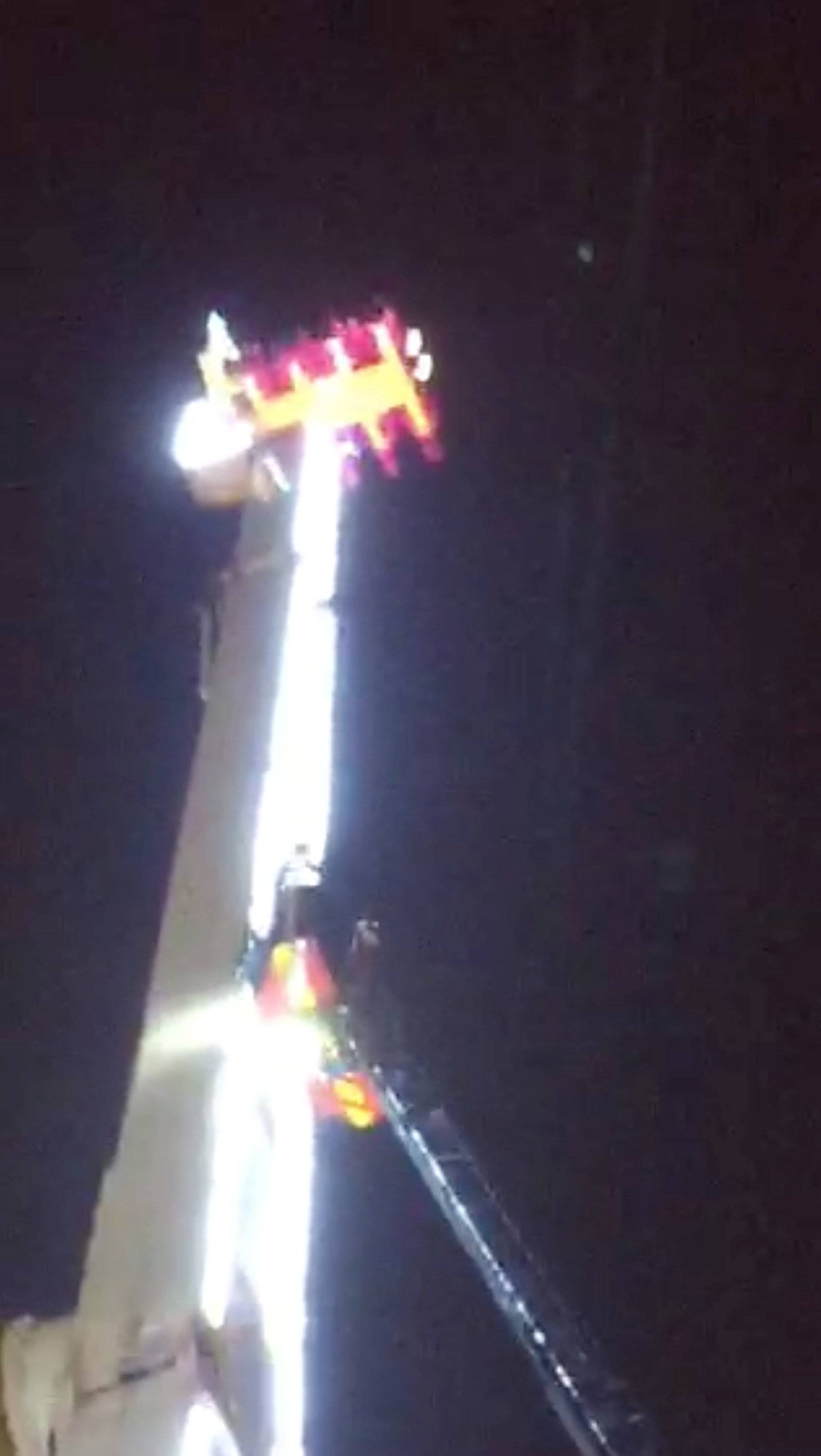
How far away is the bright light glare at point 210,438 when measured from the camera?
602cm

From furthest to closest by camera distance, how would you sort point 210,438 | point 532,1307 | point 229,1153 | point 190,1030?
1. point 210,438
2. point 532,1307
3. point 190,1030
4. point 229,1153

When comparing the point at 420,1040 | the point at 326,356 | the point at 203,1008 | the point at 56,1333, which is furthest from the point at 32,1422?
the point at 326,356

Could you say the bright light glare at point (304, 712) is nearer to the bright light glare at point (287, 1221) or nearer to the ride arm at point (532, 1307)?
the bright light glare at point (287, 1221)

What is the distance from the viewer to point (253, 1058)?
436 cm

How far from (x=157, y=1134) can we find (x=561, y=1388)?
1.51 m

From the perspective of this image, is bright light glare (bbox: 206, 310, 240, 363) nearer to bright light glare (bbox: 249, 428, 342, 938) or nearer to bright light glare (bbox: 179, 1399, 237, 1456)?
bright light glare (bbox: 249, 428, 342, 938)

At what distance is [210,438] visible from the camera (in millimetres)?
6027

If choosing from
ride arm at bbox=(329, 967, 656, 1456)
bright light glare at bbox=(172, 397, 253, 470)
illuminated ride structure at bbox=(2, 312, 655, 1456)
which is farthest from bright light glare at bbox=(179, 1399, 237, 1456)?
bright light glare at bbox=(172, 397, 253, 470)

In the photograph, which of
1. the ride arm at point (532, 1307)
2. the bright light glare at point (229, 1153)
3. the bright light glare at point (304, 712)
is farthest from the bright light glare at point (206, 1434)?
the ride arm at point (532, 1307)

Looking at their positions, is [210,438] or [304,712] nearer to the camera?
[304,712]

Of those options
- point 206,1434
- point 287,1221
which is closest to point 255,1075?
point 287,1221

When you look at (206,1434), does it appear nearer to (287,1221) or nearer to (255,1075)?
(287,1221)

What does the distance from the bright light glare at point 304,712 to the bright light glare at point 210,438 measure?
0.59 ft

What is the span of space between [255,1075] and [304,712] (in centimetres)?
110
